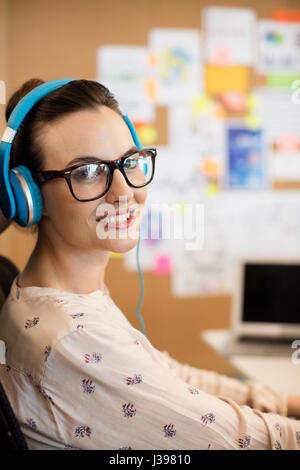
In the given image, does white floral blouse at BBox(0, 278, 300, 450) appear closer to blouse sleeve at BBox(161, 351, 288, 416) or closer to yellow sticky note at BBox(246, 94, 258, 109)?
blouse sleeve at BBox(161, 351, 288, 416)

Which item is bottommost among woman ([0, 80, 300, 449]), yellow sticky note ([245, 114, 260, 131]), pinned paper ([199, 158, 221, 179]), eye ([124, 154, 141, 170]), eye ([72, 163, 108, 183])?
woman ([0, 80, 300, 449])

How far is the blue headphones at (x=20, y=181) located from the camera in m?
0.61

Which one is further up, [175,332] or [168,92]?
[168,92]

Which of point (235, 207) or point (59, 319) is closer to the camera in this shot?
point (59, 319)

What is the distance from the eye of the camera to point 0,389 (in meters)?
0.58

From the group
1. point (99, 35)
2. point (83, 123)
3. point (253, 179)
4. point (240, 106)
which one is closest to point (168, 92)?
point (240, 106)

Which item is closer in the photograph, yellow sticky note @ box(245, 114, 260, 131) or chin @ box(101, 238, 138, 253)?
chin @ box(101, 238, 138, 253)

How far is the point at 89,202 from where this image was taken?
0.61 m

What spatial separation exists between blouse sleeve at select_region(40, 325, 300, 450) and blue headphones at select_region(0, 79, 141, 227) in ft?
0.55

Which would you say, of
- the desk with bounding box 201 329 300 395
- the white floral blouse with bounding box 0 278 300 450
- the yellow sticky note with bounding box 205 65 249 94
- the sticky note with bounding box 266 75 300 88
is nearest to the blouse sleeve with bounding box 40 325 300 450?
the white floral blouse with bounding box 0 278 300 450

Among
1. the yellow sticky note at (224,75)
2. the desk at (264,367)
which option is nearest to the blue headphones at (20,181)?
the desk at (264,367)

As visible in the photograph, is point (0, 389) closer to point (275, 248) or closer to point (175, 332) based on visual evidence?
point (175, 332)

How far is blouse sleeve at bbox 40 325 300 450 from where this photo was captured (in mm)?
598
